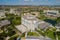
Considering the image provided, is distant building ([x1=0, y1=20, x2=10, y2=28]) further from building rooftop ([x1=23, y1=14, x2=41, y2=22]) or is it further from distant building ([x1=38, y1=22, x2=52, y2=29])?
distant building ([x1=38, y1=22, x2=52, y2=29])

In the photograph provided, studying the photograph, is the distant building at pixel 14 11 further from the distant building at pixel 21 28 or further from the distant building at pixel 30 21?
the distant building at pixel 21 28

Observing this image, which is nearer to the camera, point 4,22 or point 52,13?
point 4,22

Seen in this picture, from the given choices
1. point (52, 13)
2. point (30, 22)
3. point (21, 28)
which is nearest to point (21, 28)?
point (21, 28)

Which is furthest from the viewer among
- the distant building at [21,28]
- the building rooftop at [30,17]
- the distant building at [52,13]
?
the distant building at [52,13]

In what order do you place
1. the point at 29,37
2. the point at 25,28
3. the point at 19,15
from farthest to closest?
the point at 19,15, the point at 25,28, the point at 29,37

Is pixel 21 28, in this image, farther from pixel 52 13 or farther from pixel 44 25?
pixel 52 13

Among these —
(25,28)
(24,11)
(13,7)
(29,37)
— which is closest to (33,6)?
(24,11)

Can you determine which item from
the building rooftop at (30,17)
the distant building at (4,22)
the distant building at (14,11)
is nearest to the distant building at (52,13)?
the building rooftop at (30,17)

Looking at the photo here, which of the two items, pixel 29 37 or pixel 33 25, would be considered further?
pixel 33 25

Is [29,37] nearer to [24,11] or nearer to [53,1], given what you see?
[24,11]
